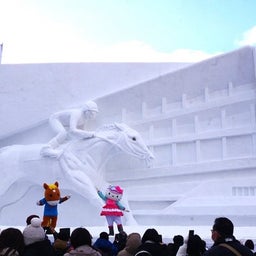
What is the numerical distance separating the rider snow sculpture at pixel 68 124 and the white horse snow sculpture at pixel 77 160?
0.13 m

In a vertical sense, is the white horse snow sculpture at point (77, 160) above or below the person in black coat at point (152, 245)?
above

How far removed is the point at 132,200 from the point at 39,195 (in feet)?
5.97

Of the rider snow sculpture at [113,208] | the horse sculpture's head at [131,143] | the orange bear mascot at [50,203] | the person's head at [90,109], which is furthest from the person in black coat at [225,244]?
the person's head at [90,109]

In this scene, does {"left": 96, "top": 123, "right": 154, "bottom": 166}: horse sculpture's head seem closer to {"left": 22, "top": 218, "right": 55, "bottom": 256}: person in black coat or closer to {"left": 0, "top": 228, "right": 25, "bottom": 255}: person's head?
{"left": 22, "top": 218, "right": 55, "bottom": 256}: person in black coat

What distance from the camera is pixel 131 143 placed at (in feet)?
24.2

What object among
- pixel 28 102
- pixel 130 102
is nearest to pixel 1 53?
pixel 28 102

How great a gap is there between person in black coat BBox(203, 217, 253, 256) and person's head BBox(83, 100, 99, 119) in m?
5.79

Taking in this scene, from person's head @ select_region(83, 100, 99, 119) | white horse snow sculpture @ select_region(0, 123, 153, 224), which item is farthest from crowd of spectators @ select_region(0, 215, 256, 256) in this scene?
person's head @ select_region(83, 100, 99, 119)

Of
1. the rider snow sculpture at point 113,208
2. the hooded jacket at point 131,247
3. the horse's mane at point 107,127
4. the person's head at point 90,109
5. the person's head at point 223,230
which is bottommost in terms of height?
the hooded jacket at point 131,247

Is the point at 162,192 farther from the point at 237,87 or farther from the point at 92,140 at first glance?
the point at 237,87

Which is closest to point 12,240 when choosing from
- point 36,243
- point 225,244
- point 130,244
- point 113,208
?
point 36,243

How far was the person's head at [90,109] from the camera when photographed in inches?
305

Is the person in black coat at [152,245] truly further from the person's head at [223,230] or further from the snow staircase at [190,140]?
the snow staircase at [190,140]

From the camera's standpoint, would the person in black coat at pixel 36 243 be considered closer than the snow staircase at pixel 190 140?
Yes
